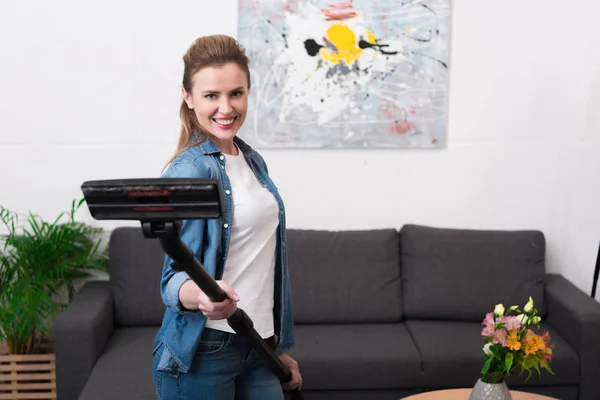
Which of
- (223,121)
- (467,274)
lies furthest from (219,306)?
(467,274)

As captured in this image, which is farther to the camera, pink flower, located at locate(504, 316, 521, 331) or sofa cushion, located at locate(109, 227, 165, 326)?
sofa cushion, located at locate(109, 227, 165, 326)

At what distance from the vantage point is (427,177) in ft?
11.1

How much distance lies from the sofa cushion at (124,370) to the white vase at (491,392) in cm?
106

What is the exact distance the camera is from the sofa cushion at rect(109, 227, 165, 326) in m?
3.05

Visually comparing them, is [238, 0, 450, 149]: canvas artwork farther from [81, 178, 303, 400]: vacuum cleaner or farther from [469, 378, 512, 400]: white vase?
[81, 178, 303, 400]: vacuum cleaner

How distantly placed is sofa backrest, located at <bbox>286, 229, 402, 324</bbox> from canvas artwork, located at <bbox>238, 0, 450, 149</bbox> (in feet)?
1.51

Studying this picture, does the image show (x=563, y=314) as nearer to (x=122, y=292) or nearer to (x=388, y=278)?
(x=388, y=278)

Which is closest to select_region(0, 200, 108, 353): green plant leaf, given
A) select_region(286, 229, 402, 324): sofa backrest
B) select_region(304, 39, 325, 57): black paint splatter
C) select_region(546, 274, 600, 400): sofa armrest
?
select_region(286, 229, 402, 324): sofa backrest

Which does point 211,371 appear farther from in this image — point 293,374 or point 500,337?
point 500,337

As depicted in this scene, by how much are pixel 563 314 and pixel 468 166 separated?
2.59 feet

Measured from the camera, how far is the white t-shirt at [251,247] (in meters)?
1.49

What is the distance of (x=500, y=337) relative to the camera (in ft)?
6.89

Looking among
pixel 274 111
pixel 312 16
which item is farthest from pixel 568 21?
pixel 274 111

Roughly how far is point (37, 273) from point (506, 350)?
1.92 meters
